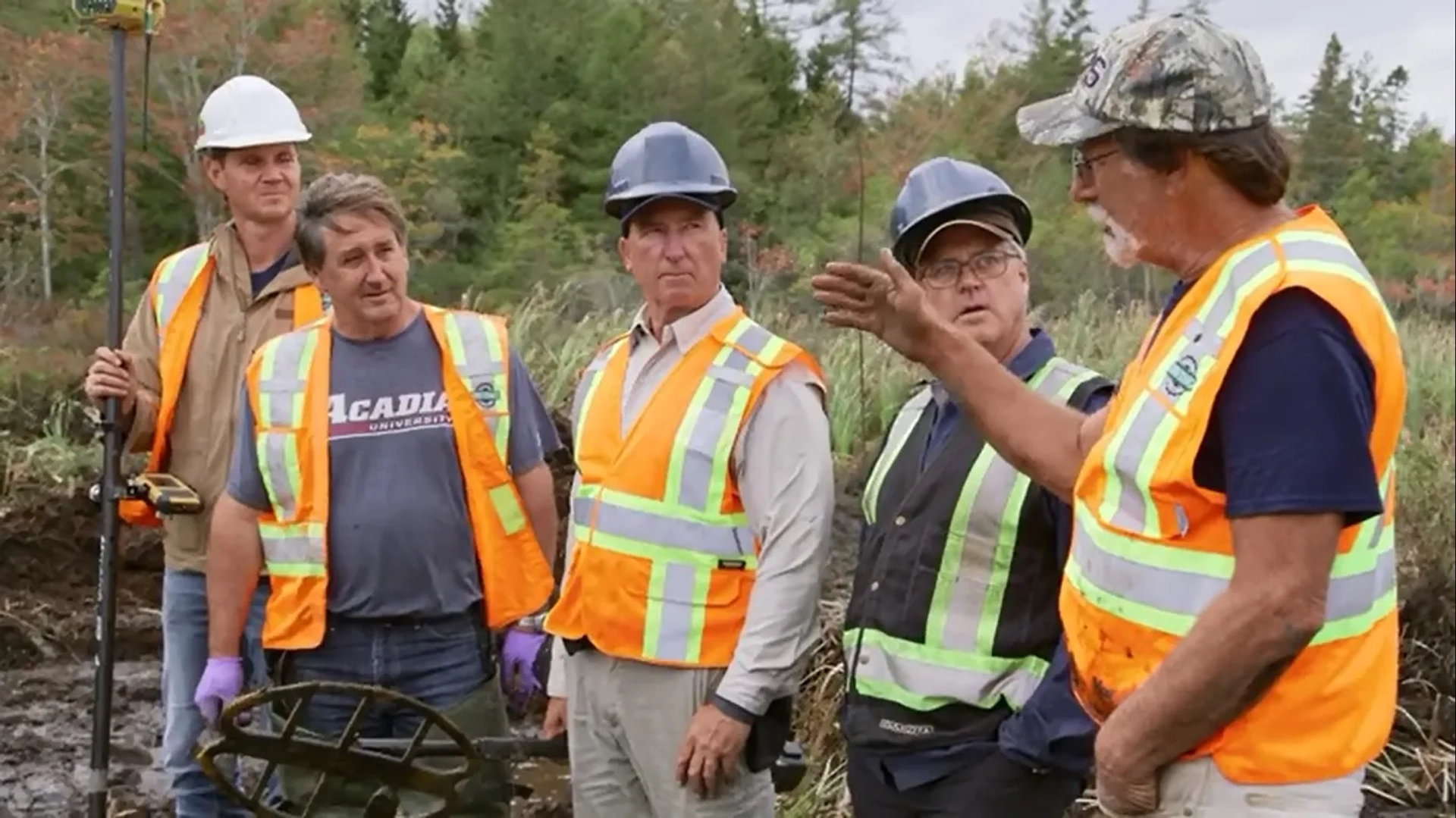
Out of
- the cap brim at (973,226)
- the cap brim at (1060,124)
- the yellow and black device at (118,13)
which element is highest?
the yellow and black device at (118,13)

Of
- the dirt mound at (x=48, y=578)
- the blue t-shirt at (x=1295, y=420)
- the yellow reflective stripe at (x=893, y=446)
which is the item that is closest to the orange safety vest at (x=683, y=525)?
the yellow reflective stripe at (x=893, y=446)

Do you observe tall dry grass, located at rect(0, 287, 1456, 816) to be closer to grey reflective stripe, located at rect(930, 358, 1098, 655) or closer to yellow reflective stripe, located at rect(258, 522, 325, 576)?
yellow reflective stripe, located at rect(258, 522, 325, 576)

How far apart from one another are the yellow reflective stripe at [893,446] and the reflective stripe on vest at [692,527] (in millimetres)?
243

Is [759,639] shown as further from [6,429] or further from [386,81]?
[386,81]

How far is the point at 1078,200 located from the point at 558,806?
10.2ft

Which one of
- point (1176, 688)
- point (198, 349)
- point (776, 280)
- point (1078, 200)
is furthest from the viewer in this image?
point (776, 280)

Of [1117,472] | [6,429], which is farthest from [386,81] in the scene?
[1117,472]

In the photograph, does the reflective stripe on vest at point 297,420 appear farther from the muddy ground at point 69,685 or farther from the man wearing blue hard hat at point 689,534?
the muddy ground at point 69,685

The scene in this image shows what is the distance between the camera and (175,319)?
361 centimetres

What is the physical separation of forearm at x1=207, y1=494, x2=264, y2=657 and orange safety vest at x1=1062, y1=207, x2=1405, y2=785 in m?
2.07

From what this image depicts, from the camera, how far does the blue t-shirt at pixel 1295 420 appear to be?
165cm

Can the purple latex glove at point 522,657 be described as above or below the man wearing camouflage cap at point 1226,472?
below

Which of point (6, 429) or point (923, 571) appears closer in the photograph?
point (923, 571)

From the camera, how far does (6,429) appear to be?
14.0 ft
